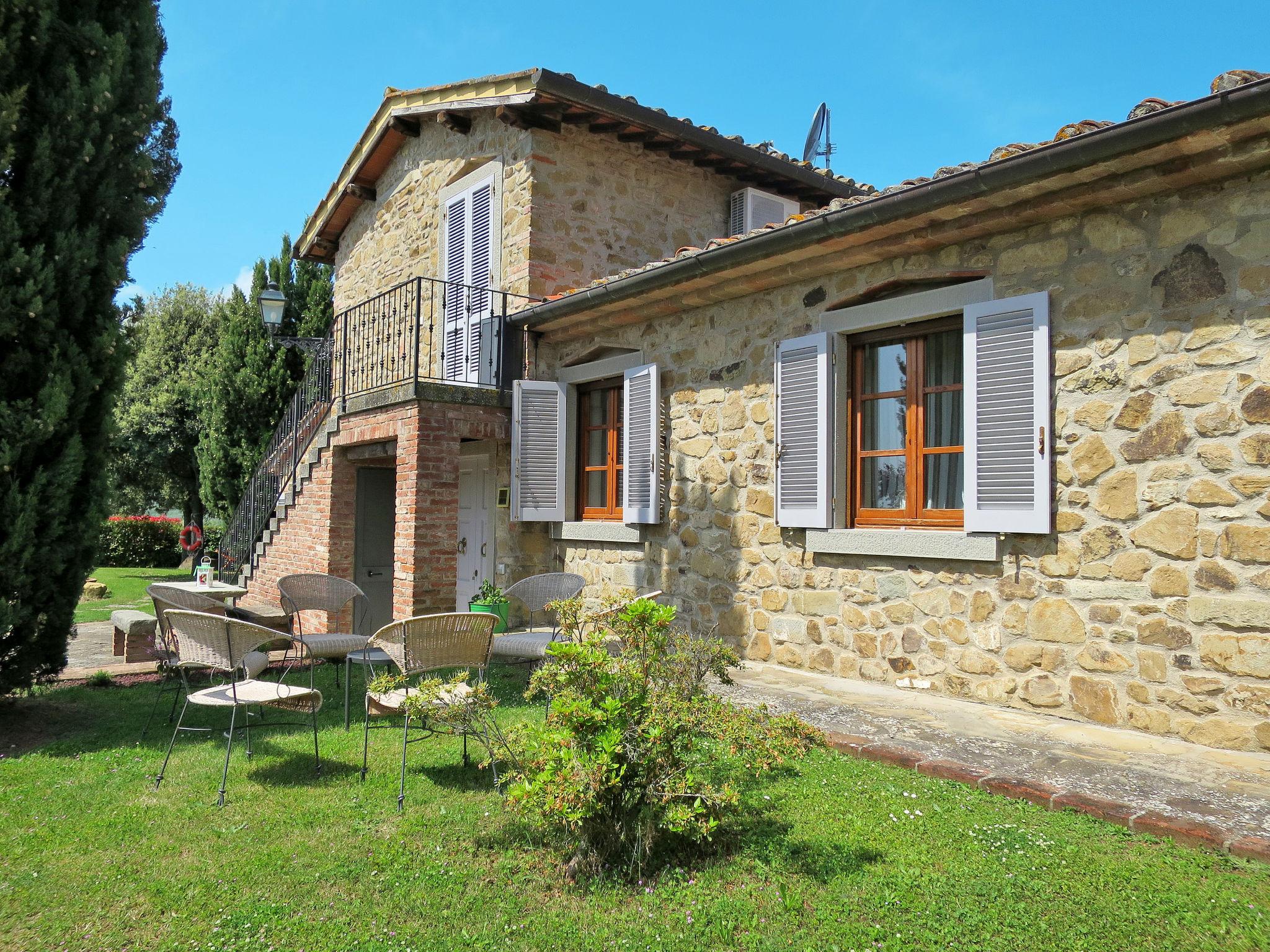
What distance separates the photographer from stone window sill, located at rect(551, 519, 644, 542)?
786cm

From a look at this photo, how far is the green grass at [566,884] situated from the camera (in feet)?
8.93

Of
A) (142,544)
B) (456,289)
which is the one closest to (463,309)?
(456,289)

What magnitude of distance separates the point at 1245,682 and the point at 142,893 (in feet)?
16.5

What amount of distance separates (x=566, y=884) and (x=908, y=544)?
3458 millimetres

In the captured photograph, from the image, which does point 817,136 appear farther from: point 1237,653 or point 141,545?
point 141,545

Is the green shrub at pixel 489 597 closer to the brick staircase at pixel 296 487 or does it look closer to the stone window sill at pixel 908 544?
the brick staircase at pixel 296 487

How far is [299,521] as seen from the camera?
1002 cm

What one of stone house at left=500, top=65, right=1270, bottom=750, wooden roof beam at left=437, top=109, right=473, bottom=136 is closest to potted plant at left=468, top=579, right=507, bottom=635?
stone house at left=500, top=65, right=1270, bottom=750

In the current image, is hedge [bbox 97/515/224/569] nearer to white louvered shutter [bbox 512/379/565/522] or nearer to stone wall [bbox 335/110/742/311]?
stone wall [bbox 335/110/742/311]

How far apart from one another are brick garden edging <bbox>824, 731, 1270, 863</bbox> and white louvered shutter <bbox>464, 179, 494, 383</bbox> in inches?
259

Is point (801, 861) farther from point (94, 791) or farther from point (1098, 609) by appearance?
point (94, 791)

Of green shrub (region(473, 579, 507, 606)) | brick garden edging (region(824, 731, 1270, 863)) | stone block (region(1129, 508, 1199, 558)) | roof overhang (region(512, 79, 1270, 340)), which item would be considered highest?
roof overhang (region(512, 79, 1270, 340))

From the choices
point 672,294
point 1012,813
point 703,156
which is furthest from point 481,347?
point 1012,813

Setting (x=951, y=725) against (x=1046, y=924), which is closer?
(x=1046, y=924)
